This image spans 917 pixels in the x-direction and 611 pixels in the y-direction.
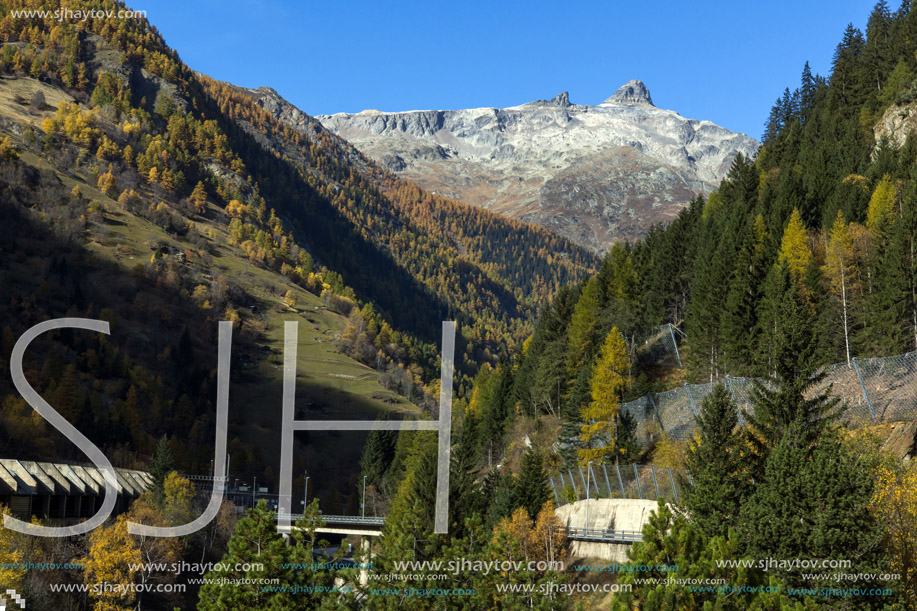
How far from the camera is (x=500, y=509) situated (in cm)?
5316

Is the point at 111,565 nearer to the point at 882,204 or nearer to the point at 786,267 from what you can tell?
the point at 786,267

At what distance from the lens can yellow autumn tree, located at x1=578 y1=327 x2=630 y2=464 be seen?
58144mm

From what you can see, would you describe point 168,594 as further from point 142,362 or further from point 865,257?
point 142,362

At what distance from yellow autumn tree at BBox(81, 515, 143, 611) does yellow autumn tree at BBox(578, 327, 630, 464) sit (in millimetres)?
35009

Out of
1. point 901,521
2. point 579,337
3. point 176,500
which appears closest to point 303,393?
point 176,500

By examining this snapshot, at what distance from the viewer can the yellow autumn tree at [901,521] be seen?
27391 millimetres

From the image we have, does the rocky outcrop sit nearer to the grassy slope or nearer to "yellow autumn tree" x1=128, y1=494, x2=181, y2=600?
"yellow autumn tree" x1=128, y1=494, x2=181, y2=600

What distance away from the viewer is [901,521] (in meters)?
28.8

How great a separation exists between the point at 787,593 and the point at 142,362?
503 ft

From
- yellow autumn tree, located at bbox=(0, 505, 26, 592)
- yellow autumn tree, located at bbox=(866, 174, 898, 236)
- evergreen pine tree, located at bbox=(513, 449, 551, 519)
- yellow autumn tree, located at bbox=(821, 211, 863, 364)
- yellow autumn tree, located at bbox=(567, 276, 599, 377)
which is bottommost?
yellow autumn tree, located at bbox=(0, 505, 26, 592)

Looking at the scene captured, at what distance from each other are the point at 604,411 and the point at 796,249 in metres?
23.6

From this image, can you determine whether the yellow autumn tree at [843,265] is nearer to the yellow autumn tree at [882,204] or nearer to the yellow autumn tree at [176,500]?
the yellow autumn tree at [882,204]

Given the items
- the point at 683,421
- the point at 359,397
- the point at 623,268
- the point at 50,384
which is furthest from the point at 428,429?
the point at 359,397

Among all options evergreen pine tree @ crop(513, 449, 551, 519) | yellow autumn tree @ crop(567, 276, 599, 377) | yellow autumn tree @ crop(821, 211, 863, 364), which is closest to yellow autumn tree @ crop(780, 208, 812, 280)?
yellow autumn tree @ crop(821, 211, 863, 364)
